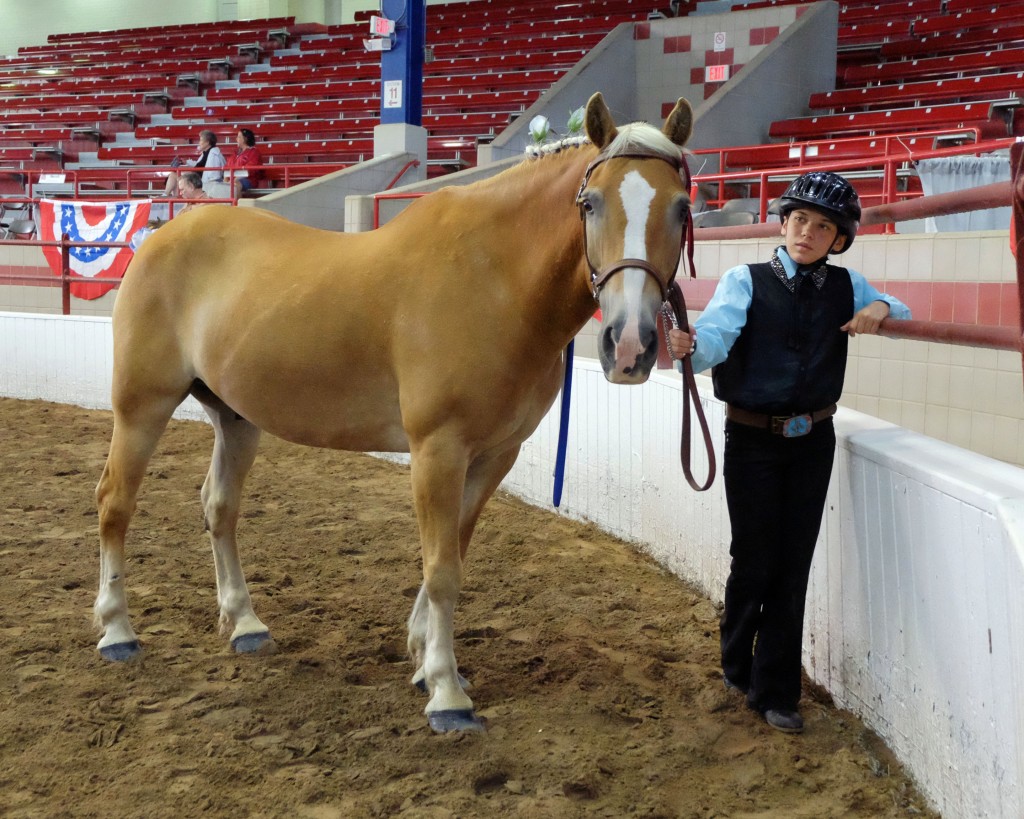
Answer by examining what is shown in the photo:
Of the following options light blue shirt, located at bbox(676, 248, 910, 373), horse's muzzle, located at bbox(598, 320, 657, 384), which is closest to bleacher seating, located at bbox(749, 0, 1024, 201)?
light blue shirt, located at bbox(676, 248, 910, 373)

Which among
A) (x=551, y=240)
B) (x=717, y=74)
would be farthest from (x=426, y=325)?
(x=717, y=74)

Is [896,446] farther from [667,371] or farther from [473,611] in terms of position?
[667,371]

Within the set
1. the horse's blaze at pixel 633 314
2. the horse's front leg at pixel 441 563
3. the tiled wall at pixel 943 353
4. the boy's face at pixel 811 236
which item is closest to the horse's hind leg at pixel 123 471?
the horse's front leg at pixel 441 563

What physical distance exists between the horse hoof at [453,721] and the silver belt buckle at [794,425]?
3.92ft

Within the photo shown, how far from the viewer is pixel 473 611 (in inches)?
153

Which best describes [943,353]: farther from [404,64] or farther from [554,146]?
[404,64]

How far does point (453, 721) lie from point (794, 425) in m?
1.27

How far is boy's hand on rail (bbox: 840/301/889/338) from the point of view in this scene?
2652mm

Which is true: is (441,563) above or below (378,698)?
above

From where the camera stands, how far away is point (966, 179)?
620 centimetres

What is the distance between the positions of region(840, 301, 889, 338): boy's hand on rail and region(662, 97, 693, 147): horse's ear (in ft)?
2.17

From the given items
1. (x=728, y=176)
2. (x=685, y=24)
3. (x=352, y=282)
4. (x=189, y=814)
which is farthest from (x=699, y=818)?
(x=685, y=24)

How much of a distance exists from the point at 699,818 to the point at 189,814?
1.22 metres

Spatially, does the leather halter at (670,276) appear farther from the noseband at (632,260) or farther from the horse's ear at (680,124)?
the horse's ear at (680,124)
